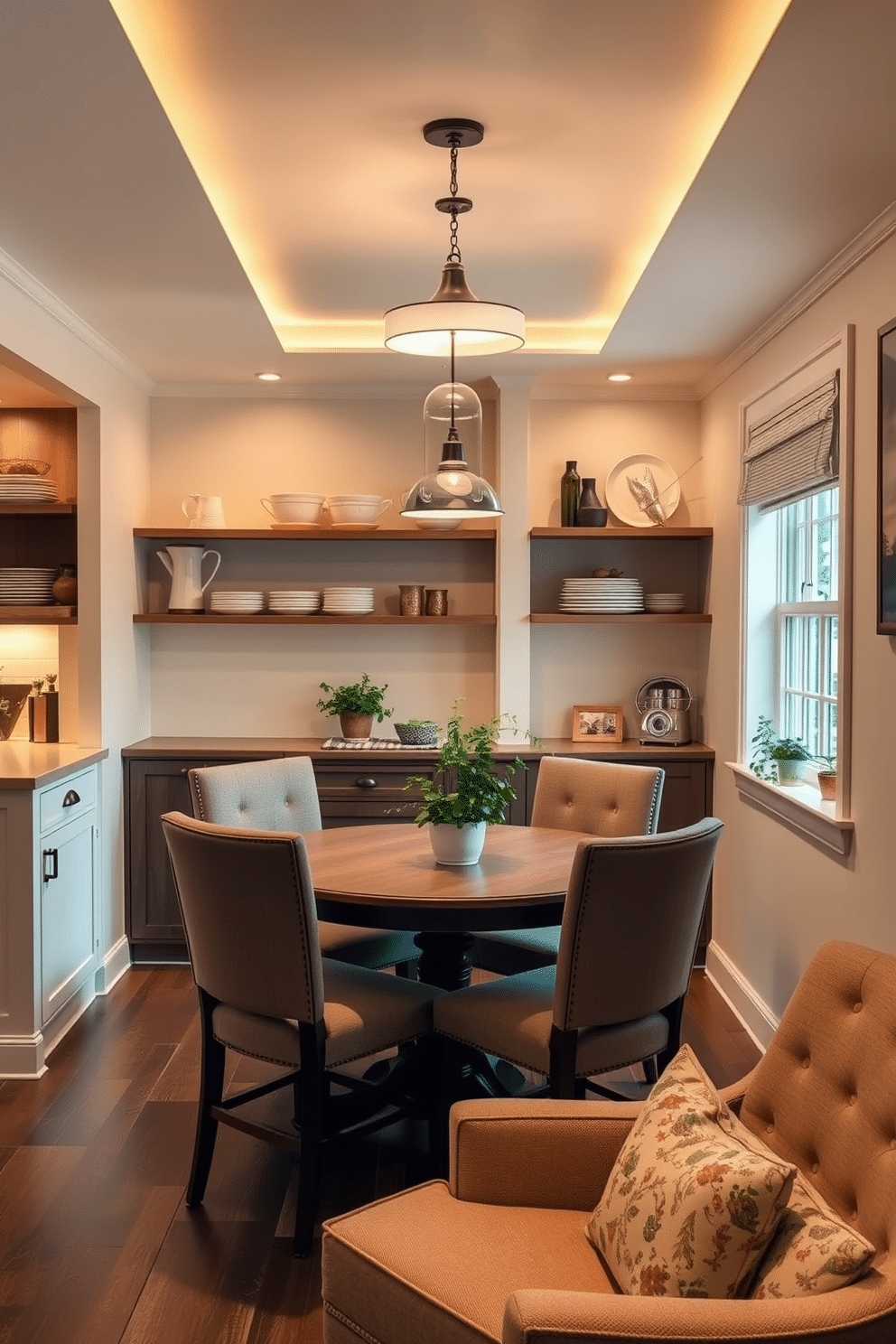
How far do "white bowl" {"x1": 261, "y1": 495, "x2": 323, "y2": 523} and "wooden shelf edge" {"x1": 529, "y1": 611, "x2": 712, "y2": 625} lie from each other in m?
1.04

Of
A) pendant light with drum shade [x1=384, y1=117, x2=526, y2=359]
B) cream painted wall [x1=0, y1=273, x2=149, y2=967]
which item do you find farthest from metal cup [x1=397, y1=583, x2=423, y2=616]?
pendant light with drum shade [x1=384, y1=117, x2=526, y2=359]

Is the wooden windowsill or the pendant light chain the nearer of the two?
the pendant light chain

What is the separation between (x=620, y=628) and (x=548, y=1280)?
3.84 m

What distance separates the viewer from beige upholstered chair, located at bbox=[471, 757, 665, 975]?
360 cm

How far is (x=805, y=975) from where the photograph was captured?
2037 millimetres

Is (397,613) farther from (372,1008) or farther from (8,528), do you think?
(372,1008)

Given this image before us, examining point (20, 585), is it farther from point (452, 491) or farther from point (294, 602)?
point (452, 491)

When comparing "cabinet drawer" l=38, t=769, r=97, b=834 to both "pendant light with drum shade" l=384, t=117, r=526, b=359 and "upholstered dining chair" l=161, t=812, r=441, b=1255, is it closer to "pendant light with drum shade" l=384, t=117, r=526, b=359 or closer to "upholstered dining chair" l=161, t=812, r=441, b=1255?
"upholstered dining chair" l=161, t=812, r=441, b=1255

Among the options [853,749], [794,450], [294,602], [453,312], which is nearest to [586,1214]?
[853,749]

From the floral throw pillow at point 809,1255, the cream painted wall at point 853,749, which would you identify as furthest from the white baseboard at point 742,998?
the floral throw pillow at point 809,1255

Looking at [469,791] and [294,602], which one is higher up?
[294,602]

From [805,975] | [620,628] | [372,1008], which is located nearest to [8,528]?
[620,628]

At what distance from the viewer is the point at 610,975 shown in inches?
107

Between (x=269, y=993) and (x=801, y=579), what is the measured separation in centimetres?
242
